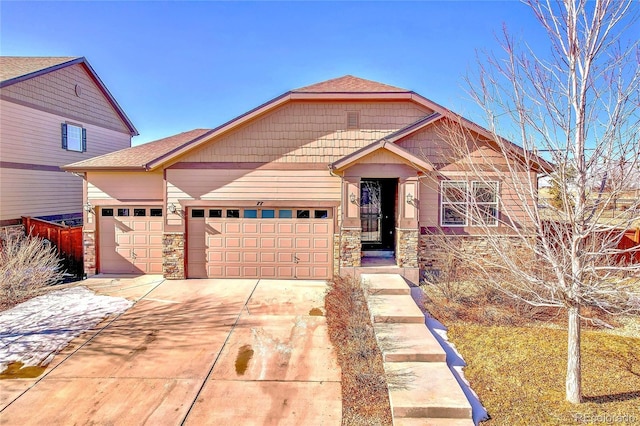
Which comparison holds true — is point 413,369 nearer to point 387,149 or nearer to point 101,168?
point 387,149

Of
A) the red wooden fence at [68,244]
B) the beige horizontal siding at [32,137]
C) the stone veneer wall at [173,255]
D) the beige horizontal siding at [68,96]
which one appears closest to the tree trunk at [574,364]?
the stone veneer wall at [173,255]

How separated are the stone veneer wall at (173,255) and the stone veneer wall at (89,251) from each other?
267cm

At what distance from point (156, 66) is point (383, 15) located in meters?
10.2

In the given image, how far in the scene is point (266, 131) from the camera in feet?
35.9

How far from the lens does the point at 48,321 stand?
7422 mm

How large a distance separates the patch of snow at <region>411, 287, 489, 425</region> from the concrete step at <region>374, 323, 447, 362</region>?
0.23 m

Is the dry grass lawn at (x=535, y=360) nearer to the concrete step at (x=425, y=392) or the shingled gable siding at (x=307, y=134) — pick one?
the concrete step at (x=425, y=392)

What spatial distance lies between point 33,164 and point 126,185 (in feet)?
19.0

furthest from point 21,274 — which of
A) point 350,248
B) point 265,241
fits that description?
point 350,248

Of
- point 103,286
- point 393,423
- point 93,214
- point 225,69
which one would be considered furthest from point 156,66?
point 393,423

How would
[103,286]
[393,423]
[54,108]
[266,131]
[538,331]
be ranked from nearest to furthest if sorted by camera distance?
[393,423]
[538,331]
[103,286]
[266,131]
[54,108]

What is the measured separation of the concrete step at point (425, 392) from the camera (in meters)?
4.18

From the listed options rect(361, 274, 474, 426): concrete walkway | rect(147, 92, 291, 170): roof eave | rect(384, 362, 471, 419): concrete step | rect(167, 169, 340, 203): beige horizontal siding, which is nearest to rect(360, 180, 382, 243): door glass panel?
rect(167, 169, 340, 203): beige horizontal siding

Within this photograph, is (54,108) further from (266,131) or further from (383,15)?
(383,15)
